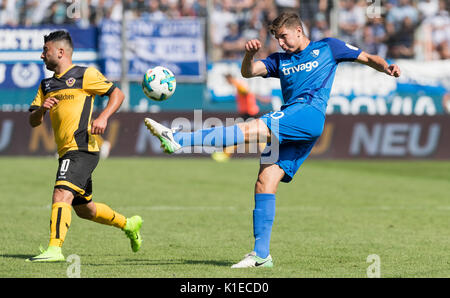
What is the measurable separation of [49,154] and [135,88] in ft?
10.6

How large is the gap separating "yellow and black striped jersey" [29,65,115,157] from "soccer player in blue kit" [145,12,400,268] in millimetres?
1150

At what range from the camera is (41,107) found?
7336 millimetres

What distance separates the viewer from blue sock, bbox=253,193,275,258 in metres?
7.05

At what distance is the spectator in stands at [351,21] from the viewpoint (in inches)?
920

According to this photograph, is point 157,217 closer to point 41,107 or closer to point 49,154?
point 41,107

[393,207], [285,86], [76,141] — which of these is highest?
[285,86]

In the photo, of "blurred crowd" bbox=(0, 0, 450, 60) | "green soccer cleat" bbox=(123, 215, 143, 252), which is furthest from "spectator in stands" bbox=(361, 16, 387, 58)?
"green soccer cleat" bbox=(123, 215, 143, 252)

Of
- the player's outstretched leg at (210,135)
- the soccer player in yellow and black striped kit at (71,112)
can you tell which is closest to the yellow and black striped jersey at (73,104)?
the soccer player in yellow and black striped kit at (71,112)

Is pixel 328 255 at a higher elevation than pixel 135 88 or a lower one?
lower

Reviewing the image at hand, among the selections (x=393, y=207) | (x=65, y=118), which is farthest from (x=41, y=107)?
(x=393, y=207)

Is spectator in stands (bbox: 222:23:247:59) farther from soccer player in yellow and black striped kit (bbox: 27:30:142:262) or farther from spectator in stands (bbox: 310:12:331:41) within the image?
soccer player in yellow and black striped kit (bbox: 27:30:142:262)

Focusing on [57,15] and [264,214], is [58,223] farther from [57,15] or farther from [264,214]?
[57,15]

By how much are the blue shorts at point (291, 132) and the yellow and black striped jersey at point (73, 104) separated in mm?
1596

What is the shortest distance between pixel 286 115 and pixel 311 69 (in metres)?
0.54
